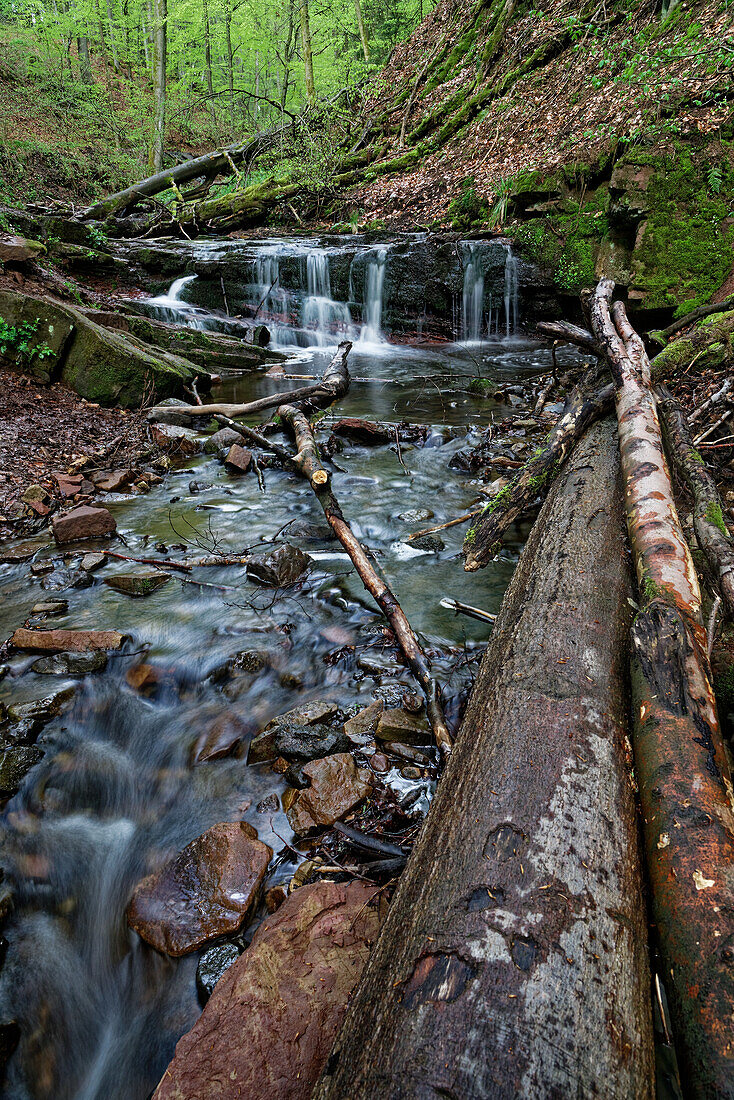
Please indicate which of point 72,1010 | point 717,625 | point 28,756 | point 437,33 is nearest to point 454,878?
point 72,1010

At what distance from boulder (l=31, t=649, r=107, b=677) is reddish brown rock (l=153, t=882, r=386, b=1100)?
1.81 meters

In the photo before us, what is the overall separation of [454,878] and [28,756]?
2143 millimetres

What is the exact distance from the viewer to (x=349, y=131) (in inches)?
719

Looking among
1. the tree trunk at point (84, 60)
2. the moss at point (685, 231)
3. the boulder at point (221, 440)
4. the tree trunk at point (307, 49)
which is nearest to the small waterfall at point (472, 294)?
the moss at point (685, 231)

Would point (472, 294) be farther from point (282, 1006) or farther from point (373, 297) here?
point (282, 1006)

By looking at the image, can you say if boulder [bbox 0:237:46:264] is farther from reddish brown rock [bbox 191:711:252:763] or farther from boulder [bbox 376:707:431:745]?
boulder [bbox 376:707:431:745]

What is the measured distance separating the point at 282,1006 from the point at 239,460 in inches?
190

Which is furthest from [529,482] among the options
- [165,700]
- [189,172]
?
[189,172]

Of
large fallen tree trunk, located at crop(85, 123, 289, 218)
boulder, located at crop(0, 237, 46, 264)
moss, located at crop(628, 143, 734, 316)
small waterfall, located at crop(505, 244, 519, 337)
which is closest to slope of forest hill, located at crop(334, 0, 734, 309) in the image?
moss, located at crop(628, 143, 734, 316)

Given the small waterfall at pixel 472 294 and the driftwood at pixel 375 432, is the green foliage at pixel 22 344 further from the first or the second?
the small waterfall at pixel 472 294

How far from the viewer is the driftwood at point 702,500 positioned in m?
2.33

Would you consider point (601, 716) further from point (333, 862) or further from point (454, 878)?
point (333, 862)

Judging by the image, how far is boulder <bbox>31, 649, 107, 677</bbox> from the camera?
2951 mm

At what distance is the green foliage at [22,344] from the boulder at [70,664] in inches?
188
